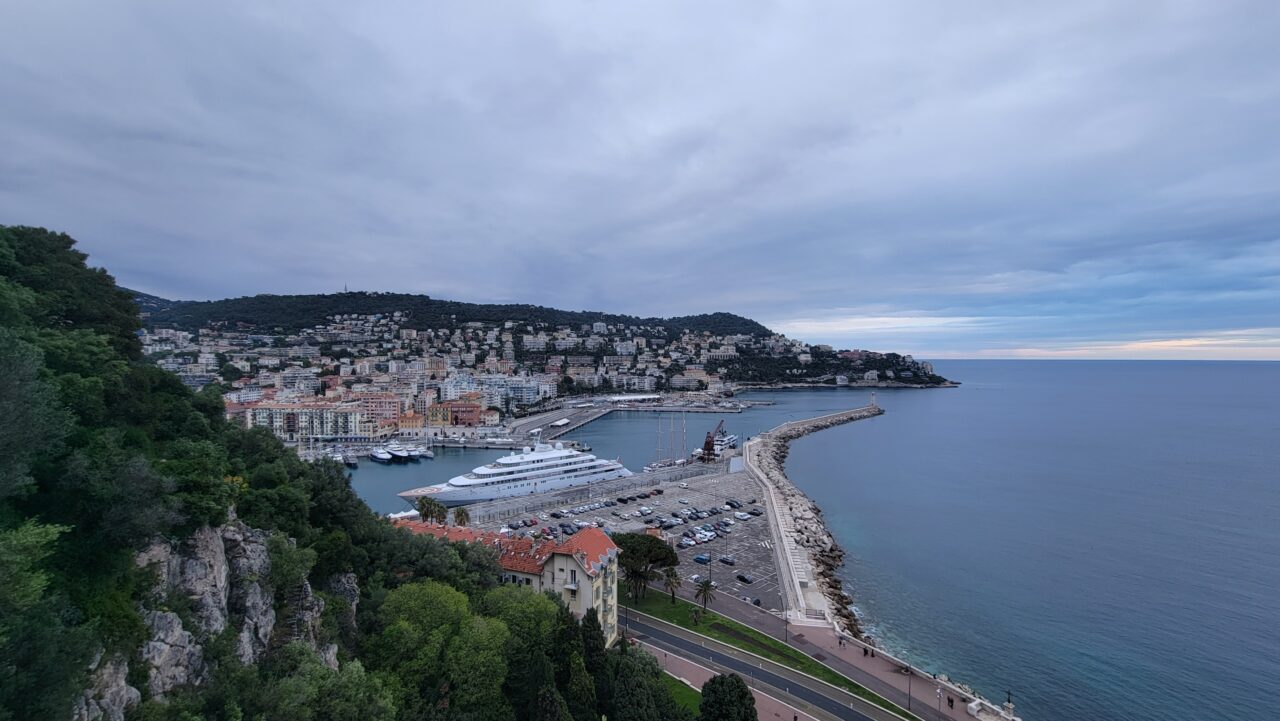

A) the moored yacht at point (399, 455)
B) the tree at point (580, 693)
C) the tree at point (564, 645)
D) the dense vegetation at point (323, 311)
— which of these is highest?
the dense vegetation at point (323, 311)

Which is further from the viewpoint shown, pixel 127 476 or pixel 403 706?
pixel 403 706

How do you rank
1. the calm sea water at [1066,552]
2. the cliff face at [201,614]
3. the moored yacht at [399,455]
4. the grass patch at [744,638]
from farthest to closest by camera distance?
the moored yacht at [399,455], the calm sea water at [1066,552], the grass patch at [744,638], the cliff face at [201,614]

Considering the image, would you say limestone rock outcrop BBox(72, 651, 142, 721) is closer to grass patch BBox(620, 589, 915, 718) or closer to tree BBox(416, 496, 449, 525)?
grass patch BBox(620, 589, 915, 718)

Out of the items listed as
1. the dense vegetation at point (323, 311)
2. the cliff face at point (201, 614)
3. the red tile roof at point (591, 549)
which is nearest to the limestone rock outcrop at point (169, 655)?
the cliff face at point (201, 614)

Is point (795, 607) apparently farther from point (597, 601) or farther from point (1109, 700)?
point (1109, 700)

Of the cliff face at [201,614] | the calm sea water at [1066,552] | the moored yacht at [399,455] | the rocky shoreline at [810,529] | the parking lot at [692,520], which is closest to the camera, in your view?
the cliff face at [201,614]

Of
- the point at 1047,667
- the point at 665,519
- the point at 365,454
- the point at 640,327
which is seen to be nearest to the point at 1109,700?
the point at 1047,667

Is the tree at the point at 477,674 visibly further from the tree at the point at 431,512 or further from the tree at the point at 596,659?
the tree at the point at 431,512
